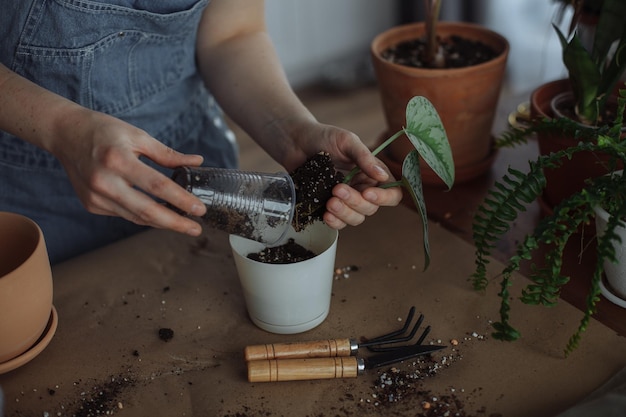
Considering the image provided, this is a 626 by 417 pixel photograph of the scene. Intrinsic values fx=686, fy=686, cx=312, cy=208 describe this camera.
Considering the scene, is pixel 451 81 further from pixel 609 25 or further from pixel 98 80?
pixel 98 80

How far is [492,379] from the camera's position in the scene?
2.74ft

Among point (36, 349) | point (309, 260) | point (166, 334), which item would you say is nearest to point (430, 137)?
point (309, 260)

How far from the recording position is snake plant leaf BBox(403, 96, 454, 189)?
0.90m

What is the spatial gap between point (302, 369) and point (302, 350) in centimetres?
4

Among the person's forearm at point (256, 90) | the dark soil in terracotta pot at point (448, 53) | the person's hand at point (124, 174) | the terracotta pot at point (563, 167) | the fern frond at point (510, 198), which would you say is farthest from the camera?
the dark soil in terracotta pot at point (448, 53)

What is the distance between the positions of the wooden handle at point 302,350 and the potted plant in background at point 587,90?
1.39 ft

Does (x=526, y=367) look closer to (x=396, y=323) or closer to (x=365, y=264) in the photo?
(x=396, y=323)

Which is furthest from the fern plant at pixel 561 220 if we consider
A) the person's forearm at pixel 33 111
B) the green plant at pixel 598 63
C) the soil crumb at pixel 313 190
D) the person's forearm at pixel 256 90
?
the person's forearm at pixel 33 111

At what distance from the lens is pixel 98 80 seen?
3.62 feet

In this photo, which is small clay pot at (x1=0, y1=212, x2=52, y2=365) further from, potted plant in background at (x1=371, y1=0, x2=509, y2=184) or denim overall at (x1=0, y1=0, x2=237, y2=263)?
potted plant in background at (x1=371, y1=0, x2=509, y2=184)

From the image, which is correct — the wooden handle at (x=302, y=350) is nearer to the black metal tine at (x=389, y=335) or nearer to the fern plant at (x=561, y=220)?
the black metal tine at (x=389, y=335)

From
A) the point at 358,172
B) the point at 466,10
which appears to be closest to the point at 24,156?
the point at 358,172

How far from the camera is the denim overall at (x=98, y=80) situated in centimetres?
102

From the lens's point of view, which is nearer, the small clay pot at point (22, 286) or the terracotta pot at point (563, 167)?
the small clay pot at point (22, 286)
